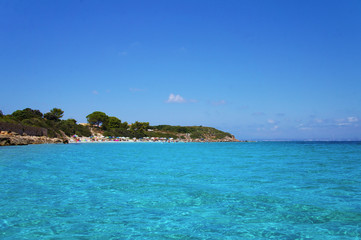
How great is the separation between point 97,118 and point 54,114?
2781 cm

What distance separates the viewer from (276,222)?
7508 mm

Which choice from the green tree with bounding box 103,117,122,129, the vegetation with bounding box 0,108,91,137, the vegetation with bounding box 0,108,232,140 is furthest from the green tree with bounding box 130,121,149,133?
the vegetation with bounding box 0,108,91,137

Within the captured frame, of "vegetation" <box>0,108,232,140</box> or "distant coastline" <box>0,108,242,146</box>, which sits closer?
"distant coastline" <box>0,108,242,146</box>

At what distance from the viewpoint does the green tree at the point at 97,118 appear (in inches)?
5817

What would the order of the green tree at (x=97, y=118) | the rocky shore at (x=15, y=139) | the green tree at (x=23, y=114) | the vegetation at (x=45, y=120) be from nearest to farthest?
the rocky shore at (x=15, y=139)
the vegetation at (x=45, y=120)
the green tree at (x=23, y=114)
the green tree at (x=97, y=118)

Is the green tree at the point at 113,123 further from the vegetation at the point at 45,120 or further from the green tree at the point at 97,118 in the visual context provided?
the vegetation at the point at 45,120

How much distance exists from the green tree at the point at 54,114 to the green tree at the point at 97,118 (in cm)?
2172

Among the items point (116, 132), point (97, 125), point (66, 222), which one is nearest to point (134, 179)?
point (66, 222)

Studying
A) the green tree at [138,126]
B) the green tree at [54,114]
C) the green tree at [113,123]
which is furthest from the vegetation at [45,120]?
the green tree at [138,126]

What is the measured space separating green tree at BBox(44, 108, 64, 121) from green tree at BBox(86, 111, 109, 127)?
855 inches

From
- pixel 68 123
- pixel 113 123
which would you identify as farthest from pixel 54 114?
pixel 113 123

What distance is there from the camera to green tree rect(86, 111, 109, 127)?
485ft

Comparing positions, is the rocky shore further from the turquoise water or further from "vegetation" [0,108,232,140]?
the turquoise water

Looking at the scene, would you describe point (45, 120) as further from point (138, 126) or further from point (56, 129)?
point (138, 126)
